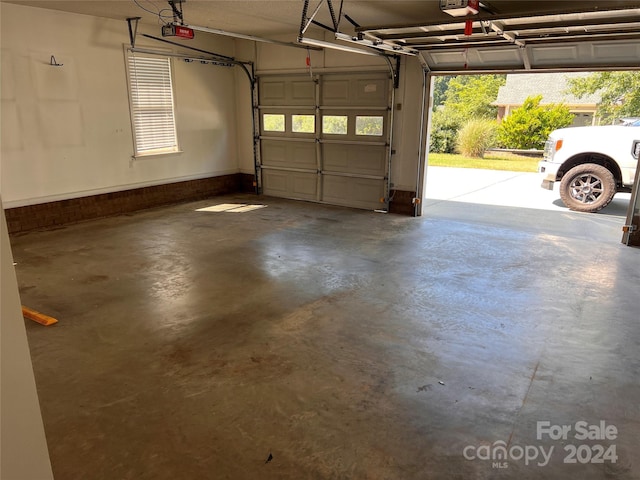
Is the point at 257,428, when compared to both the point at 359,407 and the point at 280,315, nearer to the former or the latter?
the point at 359,407

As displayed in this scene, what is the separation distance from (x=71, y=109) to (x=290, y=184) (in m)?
3.82

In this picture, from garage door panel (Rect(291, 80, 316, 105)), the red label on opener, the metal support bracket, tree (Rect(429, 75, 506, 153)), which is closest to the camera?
the red label on opener

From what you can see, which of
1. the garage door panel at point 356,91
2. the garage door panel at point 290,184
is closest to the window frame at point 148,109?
the garage door panel at point 290,184

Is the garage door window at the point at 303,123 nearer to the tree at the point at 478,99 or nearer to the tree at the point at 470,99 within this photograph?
the tree at the point at 470,99

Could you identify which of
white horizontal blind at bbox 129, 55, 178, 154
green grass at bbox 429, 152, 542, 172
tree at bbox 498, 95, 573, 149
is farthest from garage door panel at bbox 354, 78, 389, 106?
tree at bbox 498, 95, 573, 149

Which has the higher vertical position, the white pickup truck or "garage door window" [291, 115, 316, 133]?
"garage door window" [291, 115, 316, 133]

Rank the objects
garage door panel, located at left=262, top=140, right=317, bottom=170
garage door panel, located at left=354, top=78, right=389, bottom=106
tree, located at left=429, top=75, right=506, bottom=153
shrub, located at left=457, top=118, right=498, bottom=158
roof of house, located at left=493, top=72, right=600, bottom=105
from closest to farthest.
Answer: garage door panel, located at left=354, top=78, right=389, bottom=106, garage door panel, located at left=262, top=140, right=317, bottom=170, shrub, located at left=457, top=118, right=498, bottom=158, roof of house, located at left=493, top=72, right=600, bottom=105, tree, located at left=429, top=75, right=506, bottom=153

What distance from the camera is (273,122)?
8664 mm

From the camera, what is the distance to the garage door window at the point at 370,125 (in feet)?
24.4

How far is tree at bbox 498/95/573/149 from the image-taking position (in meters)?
16.5

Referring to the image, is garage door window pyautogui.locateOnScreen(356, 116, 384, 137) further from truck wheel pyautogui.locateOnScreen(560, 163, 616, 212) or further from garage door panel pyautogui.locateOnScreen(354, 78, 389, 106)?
truck wheel pyautogui.locateOnScreen(560, 163, 616, 212)

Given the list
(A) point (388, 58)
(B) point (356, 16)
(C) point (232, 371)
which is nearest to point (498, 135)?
(A) point (388, 58)

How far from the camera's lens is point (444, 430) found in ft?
7.78

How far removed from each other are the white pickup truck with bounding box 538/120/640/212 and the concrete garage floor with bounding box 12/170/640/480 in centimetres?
179
